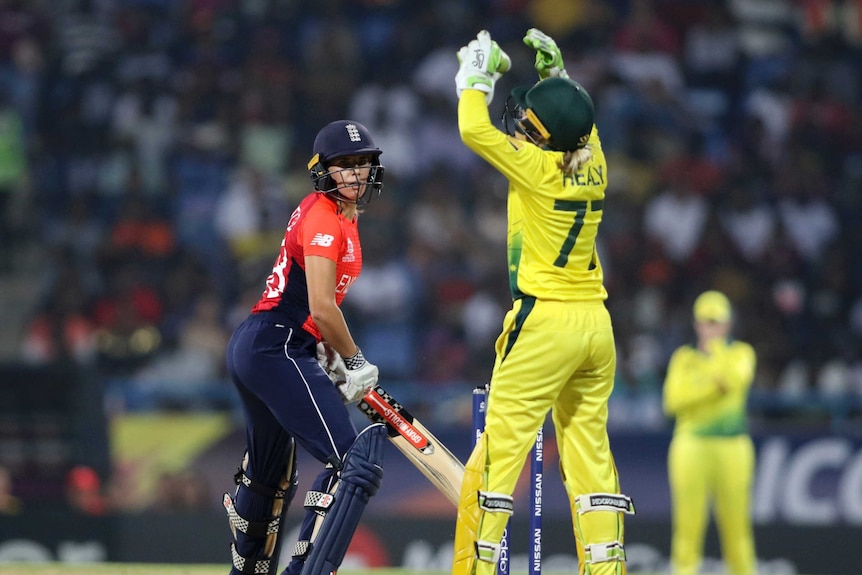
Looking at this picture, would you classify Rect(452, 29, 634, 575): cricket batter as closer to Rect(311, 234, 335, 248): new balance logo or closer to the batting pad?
the batting pad

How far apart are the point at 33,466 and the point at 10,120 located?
4776 millimetres

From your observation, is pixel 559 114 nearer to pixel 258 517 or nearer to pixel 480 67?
pixel 480 67

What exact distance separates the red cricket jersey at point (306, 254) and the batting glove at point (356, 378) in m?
0.18

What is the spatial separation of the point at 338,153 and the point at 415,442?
4.38 feet

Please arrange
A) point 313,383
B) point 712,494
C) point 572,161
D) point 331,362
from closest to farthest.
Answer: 1. point 572,161
2. point 313,383
3. point 331,362
4. point 712,494

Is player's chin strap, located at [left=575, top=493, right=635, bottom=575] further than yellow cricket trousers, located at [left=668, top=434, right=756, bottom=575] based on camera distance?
No

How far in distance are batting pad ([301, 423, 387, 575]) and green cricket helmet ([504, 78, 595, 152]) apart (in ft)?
4.73

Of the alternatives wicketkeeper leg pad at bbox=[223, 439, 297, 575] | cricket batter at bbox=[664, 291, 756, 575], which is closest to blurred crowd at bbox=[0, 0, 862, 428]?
cricket batter at bbox=[664, 291, 756, 575]

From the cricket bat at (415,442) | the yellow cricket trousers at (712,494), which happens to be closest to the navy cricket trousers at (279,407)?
the cricket bat at (415,442)

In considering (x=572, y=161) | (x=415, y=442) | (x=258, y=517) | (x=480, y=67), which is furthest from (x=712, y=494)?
(x=480, y=67)

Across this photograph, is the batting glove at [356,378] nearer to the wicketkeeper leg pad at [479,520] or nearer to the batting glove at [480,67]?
the wicketkeeper leg pad at [479,520]

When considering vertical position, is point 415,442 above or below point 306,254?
below

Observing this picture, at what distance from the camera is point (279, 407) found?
531 cm

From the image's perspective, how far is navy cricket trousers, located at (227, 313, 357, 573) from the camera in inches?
207
